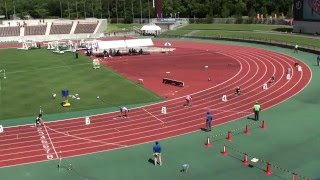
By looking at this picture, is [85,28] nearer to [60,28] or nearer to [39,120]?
[60,28]

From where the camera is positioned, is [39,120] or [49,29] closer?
[39,120]

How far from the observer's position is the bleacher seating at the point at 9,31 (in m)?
99.4

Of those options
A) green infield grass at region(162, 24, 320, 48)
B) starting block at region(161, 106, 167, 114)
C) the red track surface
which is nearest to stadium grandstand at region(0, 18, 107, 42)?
green infield grass at region(162, 24, 320, 48)

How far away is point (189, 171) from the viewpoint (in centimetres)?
1988

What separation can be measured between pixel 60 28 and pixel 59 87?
233ft

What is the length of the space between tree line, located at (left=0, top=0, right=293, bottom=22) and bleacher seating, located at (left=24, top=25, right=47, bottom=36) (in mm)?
23339

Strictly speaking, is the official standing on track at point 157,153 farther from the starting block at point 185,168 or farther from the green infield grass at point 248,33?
the green infield grass at point 248,33

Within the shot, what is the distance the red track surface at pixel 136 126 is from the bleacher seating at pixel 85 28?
7071 cm

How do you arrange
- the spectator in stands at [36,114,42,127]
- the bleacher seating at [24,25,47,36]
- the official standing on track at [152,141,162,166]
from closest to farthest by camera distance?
the official standing on track at [152,141,162,166] < the spectator in stands at [36,114,42,127] < the bleacher seating at [24,25,47,36]

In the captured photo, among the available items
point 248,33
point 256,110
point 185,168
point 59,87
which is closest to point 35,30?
point 248,33

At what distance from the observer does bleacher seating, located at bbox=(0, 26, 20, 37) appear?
9944cm

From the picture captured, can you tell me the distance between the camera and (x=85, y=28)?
352ft

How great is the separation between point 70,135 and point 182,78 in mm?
19375

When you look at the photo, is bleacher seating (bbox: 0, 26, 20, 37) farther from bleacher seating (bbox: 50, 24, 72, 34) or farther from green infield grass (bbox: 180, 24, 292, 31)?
green infield grass (bbox: 180, 24, 292, 31)
